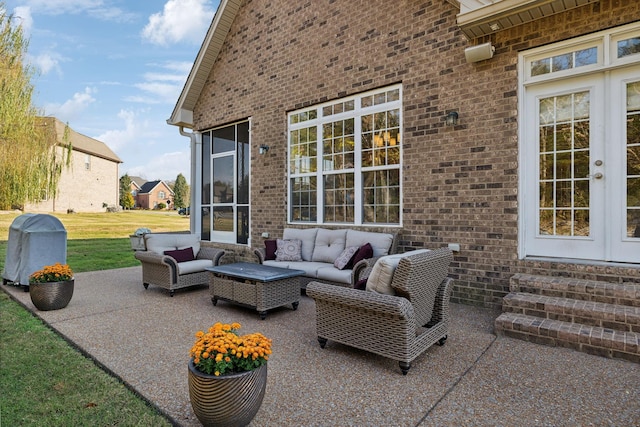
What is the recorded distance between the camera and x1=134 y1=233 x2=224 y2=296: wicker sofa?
5.97 meters

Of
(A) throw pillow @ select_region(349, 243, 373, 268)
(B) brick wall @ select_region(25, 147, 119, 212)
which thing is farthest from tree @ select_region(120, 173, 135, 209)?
(A) throw pillow @ select_region(349, 243, 373, 268)

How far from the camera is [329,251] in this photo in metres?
6.32

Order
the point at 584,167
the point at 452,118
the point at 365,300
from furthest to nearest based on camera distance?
the point at 452,118 < the point at 584,167 < the point at 365,300

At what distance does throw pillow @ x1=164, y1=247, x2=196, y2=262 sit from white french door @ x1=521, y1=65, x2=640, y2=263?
5364mm

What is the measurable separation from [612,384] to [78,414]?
12.8 feet

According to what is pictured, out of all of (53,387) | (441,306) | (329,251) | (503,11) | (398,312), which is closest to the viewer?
(53,387)

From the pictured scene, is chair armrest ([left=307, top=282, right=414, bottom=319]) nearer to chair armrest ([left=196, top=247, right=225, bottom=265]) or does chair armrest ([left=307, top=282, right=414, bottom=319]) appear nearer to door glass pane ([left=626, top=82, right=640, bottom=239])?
door glass pane ([left=626, top=82, right=640, bottom=239])

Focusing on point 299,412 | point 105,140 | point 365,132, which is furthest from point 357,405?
point 105,140

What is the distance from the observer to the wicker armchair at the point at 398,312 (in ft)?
10.1

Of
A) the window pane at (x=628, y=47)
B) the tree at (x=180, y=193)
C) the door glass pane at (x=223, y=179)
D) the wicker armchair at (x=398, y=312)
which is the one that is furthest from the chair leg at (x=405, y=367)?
the tree at (x=180, y=193)

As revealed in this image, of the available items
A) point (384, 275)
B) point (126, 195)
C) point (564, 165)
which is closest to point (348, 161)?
point (564, 165)

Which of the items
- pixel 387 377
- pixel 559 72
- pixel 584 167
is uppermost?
pixel 559 72

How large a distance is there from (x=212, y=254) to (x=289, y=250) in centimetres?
141

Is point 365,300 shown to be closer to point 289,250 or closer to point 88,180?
point 289,250
